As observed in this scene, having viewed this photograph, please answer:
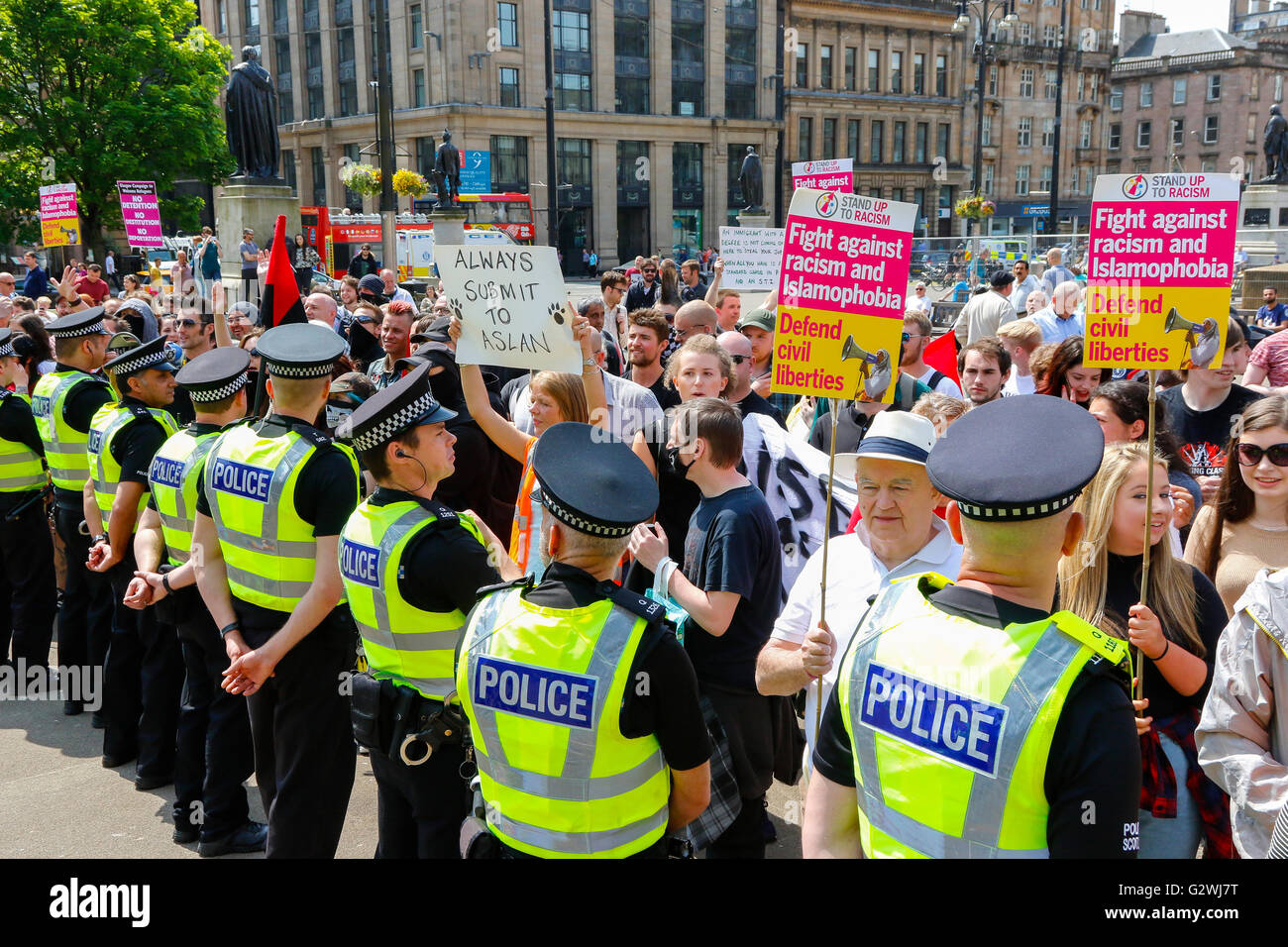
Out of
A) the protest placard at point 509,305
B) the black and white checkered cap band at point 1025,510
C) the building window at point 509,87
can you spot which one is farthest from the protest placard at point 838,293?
the building window at point 509,87

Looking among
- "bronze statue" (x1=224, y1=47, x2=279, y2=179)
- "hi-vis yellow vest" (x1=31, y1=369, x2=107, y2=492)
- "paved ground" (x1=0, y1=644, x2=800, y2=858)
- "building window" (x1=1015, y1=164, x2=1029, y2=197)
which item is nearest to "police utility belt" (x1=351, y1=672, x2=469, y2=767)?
"paved ground" (x1=0, y1=644, x2=800, y2=858)

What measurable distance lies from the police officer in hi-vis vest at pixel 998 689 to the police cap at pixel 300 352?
2.61 meters

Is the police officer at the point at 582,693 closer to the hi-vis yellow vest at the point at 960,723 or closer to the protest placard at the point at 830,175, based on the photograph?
the hi-vis yellow vest at the point at 960,723

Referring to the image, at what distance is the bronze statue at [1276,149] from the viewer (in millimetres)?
27703

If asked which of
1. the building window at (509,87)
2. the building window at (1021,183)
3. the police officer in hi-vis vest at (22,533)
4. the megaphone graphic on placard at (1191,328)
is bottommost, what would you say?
the police officer in hi-vis vest at (22,533)

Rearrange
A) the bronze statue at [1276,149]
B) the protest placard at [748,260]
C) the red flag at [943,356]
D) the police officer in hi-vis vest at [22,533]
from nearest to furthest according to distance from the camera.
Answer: the police officer in hi-vis vest at [22,533] → the red flag at [943,356] → the protest placard at [748,260] → the bronze statue at [1276,149]

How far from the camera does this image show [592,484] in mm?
2617

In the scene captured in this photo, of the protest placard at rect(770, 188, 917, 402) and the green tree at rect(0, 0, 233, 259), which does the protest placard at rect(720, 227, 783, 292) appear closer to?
the protest placard at rect(770, 188, 917, 402)

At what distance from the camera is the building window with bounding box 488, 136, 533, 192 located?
53.0 meters

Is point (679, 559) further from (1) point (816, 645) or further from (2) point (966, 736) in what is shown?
(2) point (966, 736)

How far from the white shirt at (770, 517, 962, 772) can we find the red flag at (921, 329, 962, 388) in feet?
15.8

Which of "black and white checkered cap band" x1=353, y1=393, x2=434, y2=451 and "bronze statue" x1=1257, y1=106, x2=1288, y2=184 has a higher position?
"bronze statue" x1=1257, y1=106, x2=1288, y2=184

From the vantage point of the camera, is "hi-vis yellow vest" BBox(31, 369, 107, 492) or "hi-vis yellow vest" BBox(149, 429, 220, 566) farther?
"hi-vis yellow vest" BBox(31, 369, 107, 492)

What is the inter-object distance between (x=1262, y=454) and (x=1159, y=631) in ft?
3.51
